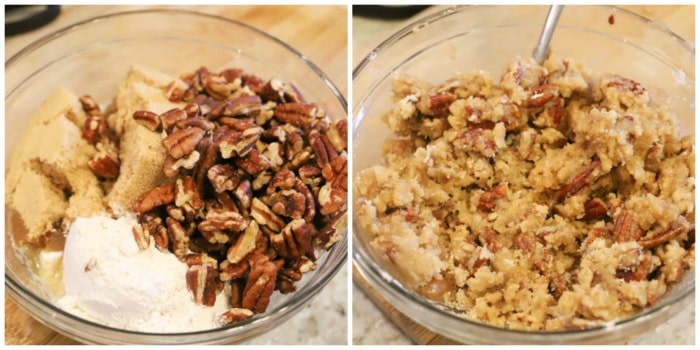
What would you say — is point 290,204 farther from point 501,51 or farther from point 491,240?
point 501,51

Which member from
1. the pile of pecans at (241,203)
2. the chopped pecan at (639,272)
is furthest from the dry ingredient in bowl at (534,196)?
the pile of pecans at (241,203)

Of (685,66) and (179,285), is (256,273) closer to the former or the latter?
(179,285)

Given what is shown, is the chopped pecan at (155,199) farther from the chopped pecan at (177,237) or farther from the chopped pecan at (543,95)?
the chopped pecan at (543,95)

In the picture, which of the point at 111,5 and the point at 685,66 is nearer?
the point at 685,66

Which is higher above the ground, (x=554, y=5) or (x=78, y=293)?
(x=554, y=5)

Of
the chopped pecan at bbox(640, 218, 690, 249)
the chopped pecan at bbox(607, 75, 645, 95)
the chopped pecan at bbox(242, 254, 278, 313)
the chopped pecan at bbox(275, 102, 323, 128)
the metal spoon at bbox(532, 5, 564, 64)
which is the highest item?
the metal spoon at bbox(532, 5, 564, 64)

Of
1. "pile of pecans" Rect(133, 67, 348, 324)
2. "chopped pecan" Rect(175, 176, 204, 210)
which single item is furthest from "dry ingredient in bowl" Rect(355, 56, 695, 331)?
"chopped pecan" Rect(175, 176, 204, 210)

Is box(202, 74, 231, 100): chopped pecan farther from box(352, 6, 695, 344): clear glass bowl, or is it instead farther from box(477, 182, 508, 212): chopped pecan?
box(477, 182, 508, 212): chopped pecan

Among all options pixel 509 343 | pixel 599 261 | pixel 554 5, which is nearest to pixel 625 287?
pixel 599 261
